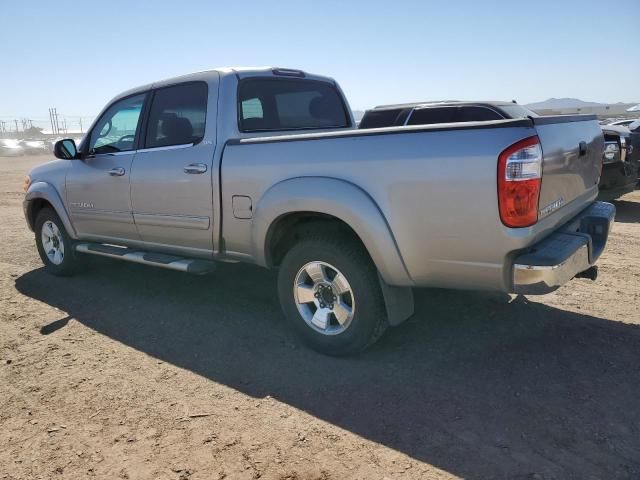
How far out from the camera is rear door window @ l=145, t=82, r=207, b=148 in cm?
417

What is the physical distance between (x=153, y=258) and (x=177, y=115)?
1229mm

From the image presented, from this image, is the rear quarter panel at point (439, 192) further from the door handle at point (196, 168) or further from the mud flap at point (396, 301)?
the door handle at point (196, 168)

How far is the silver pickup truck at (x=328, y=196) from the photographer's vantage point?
2.71m

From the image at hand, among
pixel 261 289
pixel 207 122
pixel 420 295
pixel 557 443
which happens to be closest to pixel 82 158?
pixel 207 122

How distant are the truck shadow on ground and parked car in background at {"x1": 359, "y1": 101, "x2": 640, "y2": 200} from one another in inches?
134

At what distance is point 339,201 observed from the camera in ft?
10.3

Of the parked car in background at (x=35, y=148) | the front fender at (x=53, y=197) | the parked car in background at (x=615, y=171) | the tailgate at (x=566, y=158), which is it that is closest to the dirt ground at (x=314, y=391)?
the front fender at (x=53, y=197)

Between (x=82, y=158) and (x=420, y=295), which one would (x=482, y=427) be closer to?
(x=420, y=295)

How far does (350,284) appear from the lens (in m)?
3.31

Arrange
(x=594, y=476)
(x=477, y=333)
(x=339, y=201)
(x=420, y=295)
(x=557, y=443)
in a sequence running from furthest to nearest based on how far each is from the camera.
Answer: (x=420, y=295)
(x=477, y=333)
(x=339, y=201)
(x=557, y=443)
(x=594, y=476)

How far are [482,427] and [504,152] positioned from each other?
4.63 feet

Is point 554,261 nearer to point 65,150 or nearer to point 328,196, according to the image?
point 328,196

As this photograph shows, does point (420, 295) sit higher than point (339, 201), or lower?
lower

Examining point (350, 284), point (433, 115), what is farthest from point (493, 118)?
point (350, 284)
